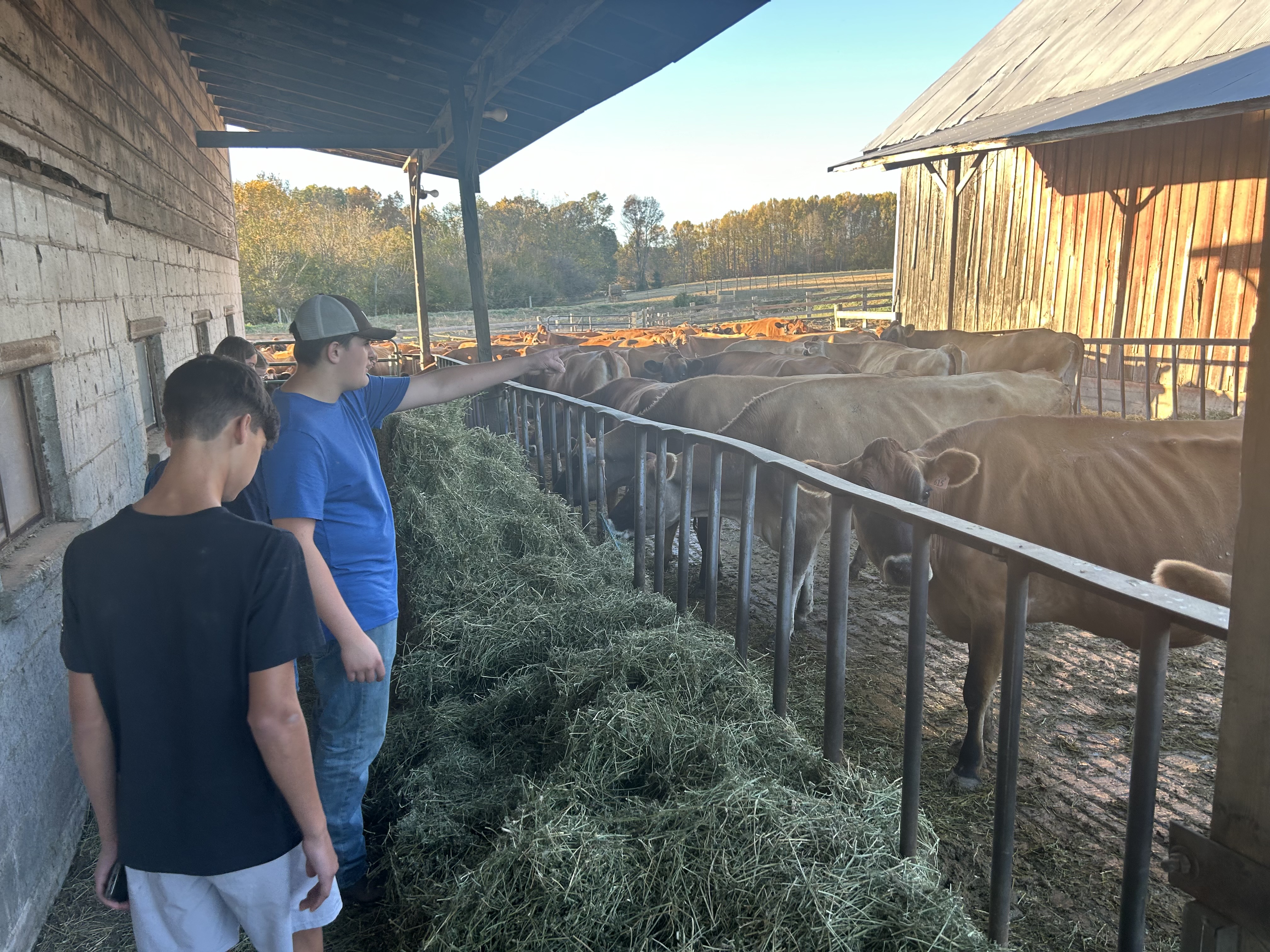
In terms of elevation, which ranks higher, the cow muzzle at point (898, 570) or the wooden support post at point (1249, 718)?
the wooden support post at point (1249, 718)

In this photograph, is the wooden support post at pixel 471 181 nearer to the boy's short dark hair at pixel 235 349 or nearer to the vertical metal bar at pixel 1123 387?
the boy's short dark hair at pixel 235 349

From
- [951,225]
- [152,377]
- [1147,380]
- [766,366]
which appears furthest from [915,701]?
[951,225]

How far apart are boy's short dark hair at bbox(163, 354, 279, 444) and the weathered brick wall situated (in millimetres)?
1481

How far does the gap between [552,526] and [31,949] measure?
304 cm

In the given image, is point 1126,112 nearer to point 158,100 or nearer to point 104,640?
point 158,100

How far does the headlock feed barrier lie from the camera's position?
1.55 meters

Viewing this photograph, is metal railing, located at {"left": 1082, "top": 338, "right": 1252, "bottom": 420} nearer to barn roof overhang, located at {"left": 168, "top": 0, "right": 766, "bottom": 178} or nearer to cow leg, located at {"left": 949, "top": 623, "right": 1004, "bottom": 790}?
barn roof overhang, located at {"left": 168, "top": 0, "right": 766, "bottom": 178}

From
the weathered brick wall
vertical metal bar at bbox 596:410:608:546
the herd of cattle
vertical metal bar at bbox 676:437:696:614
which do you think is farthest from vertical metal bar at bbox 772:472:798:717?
the weathered brick wall

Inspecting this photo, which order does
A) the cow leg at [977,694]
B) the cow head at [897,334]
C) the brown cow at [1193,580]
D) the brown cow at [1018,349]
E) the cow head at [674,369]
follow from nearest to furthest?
the brown cow at [1193,580], the cow leg at [977,694], the cow head at [674,369], the brown cow at [1018,349], the cow head at [897,334]

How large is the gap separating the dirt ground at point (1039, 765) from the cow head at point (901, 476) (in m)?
0.83

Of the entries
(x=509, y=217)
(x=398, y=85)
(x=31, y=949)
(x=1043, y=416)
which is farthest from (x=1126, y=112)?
(x=509, y=217)

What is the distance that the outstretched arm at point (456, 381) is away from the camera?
123 inches

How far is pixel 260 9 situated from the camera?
665 cm

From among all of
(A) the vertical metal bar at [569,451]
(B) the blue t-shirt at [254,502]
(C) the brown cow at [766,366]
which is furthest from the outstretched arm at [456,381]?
(C) the brown cow at [766,366]
